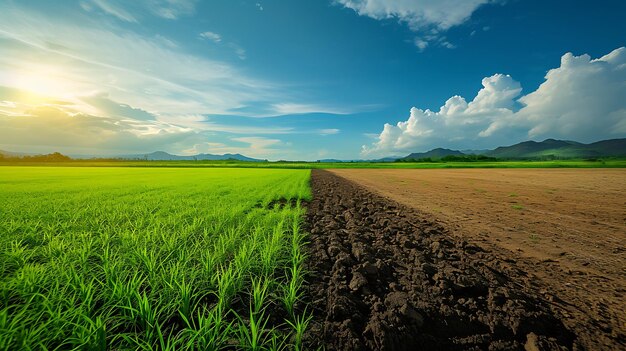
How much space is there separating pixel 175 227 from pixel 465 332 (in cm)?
763

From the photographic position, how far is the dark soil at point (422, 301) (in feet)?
9.68

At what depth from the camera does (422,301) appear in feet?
12.1

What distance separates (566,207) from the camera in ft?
40.2

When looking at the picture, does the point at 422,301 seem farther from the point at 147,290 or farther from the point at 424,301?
the point at 147,290

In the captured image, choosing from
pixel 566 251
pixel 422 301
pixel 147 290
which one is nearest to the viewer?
pixel 422 301

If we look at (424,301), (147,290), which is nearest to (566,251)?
(424,301)

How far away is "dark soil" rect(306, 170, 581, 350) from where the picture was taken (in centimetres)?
295

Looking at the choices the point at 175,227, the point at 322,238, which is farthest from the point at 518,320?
the point at 175,227

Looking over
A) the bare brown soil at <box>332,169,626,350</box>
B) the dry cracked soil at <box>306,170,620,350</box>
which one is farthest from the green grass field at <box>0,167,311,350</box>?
the bare brown soil at <box>332,169,626,350</box>

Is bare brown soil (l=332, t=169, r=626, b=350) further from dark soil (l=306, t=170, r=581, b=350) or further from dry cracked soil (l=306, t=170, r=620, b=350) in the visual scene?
dark soil (l=306, t=170, r=581, b=350)

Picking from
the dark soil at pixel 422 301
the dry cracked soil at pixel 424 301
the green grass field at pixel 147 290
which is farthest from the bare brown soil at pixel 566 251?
the green grass field at pixel 147 290

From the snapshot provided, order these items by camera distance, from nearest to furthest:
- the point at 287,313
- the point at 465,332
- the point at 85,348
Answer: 1. the point at 85,348
2. the point at 465,332
3. the point at 287,313

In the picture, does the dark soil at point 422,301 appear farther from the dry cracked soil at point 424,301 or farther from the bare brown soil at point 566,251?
the bare brown soil at point 566,251

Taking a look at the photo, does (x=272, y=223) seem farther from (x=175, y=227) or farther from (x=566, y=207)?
(x=566, y=207)
